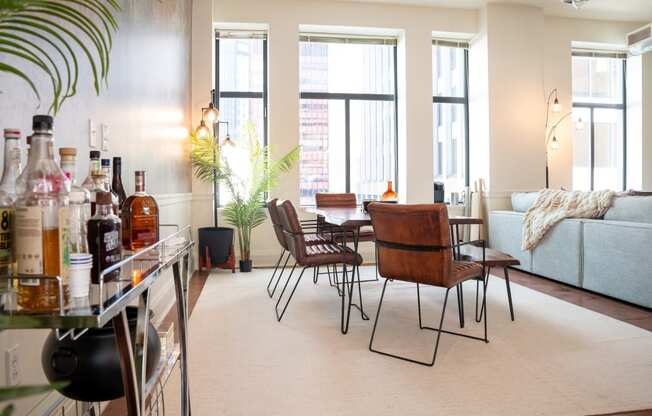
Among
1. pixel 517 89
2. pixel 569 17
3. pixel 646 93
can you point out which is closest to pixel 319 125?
pixel 517 89

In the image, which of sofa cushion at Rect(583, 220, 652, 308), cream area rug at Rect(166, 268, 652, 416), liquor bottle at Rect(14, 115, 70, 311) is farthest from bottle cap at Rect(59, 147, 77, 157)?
sofa cushion at Rect(583, 220, 652, 308)

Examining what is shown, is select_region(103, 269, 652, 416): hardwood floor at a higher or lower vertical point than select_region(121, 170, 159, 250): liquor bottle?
lower

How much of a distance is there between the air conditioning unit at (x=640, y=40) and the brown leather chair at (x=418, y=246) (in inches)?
213

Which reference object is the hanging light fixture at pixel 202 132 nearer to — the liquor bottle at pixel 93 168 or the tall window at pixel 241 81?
the tall window at pixel 241 81

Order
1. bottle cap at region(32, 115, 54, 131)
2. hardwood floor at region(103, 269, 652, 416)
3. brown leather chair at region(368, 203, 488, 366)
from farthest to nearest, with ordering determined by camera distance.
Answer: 1. hardwood floor at region(103, 269, 652, 416)
2. brown leather chair at region(368, 203, 488, 366)
3. bottle cap at region(32, 115, 54, 131)

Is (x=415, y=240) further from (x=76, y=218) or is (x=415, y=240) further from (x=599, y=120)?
(x=599, y=120)

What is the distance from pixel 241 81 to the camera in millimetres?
5617

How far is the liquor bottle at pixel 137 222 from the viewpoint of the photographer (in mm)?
1295

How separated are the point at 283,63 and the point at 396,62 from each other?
1605 mm

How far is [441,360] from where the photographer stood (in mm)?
2240

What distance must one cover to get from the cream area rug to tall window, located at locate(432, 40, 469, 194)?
306 centimetres

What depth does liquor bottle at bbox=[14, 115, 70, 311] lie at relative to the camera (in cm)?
70

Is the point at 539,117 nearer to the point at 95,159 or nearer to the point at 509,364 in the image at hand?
the point at 509,364

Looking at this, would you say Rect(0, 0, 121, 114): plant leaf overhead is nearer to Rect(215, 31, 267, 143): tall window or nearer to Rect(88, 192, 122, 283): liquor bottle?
Rect(88, 192, 122, 283): liquor bottle
